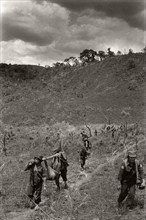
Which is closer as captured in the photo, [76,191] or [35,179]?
[35,179]

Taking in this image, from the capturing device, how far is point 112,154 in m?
18.7

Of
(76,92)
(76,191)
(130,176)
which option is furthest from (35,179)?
(76,92)

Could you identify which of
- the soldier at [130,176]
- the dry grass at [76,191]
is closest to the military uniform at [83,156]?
the dry grass at [76,191]

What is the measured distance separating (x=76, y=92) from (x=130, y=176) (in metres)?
43.0

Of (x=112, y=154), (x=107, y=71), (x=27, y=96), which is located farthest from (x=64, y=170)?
(x=107, y=71)

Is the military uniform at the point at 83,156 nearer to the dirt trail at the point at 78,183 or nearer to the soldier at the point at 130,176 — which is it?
the dirt trail at the point at 78,183

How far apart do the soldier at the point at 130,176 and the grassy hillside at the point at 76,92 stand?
25886 millimetres

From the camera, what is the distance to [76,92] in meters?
51.1

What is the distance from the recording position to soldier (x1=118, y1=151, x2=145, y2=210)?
8148 millimetres

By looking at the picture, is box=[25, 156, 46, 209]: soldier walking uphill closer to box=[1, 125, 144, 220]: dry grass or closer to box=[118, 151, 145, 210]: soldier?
box=[1, 125, 144, 220]: dry grass

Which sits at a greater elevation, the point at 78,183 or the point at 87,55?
the point at 87,55

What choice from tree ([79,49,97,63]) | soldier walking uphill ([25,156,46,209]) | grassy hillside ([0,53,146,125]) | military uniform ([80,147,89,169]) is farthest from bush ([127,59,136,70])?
soldier walking uphill ([25,156,46,209])

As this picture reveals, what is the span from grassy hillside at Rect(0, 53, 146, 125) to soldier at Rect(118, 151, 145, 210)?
2589 cm

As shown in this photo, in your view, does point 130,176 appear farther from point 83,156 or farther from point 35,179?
point 83,156
